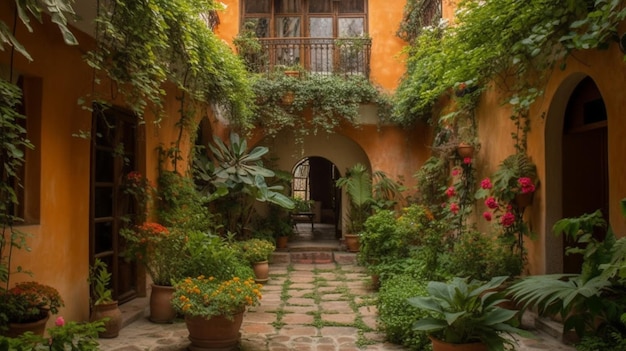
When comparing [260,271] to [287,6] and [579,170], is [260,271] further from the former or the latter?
[287,6]

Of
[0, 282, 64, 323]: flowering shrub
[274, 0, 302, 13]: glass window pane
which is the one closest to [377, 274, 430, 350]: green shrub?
Result: [0, 282, 64, 323]: flowering shrub

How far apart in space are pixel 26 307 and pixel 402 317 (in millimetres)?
3438

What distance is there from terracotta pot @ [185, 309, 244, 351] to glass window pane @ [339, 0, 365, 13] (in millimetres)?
9830

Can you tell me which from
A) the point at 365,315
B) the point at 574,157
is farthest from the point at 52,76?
the point at 574,157

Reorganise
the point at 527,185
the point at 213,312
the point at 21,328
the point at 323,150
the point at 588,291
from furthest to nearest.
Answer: the point at 323,150 → the point at 527,185 → the point at 213,312 → the point at 21,328 → the point at 588,291

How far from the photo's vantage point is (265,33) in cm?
1323

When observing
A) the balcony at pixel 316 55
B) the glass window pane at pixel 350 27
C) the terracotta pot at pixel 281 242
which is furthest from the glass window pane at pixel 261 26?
the terracotta pot at pixel 281 242

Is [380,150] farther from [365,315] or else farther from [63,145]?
[63,145]

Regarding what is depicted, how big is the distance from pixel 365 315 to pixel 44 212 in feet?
13.1

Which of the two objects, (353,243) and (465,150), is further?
(353,243)

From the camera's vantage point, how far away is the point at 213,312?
5.07 metres

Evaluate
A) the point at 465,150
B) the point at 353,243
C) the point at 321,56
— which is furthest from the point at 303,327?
the point at 321,56

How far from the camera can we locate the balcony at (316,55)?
12578 millimetres

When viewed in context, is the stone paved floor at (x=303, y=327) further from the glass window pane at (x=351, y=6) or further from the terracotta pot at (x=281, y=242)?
the glass window pane at (x=351, y=6)
